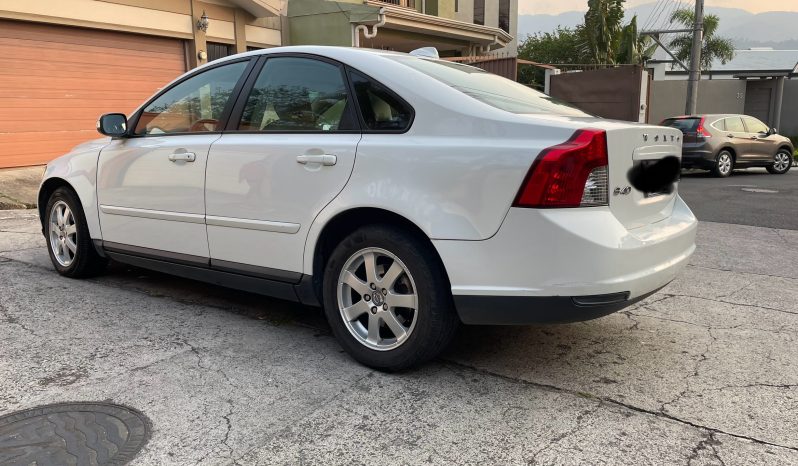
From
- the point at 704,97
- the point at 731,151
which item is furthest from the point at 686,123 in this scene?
the point at 704,97

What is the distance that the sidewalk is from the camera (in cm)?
922

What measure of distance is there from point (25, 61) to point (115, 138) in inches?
283

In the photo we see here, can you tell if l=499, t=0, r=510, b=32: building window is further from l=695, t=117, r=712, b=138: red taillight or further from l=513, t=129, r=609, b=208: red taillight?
l=513, t=129, r=609, b=208: red taillight

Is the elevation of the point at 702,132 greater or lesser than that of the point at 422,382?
greater

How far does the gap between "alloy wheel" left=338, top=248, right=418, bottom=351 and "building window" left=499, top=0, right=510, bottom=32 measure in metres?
38.7

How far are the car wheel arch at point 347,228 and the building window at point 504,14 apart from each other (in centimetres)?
3854

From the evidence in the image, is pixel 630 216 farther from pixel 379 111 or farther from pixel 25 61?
pixel 25 61

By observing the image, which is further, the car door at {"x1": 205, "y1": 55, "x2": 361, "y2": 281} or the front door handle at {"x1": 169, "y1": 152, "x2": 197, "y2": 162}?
the front door handle at {"x1": 169, "y1": 152, "x2": 197, "y2": 162}

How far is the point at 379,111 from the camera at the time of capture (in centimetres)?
338

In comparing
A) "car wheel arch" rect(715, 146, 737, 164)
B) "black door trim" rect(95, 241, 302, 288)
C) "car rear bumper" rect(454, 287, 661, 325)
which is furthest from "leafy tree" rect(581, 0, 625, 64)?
"car rear bumper" rect(454, 287, 661, 325)

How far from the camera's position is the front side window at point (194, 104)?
4137 millimetres

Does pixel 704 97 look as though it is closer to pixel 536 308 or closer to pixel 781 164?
pixel 781 164

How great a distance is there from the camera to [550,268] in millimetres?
2832

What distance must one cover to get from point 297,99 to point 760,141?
14.9m
